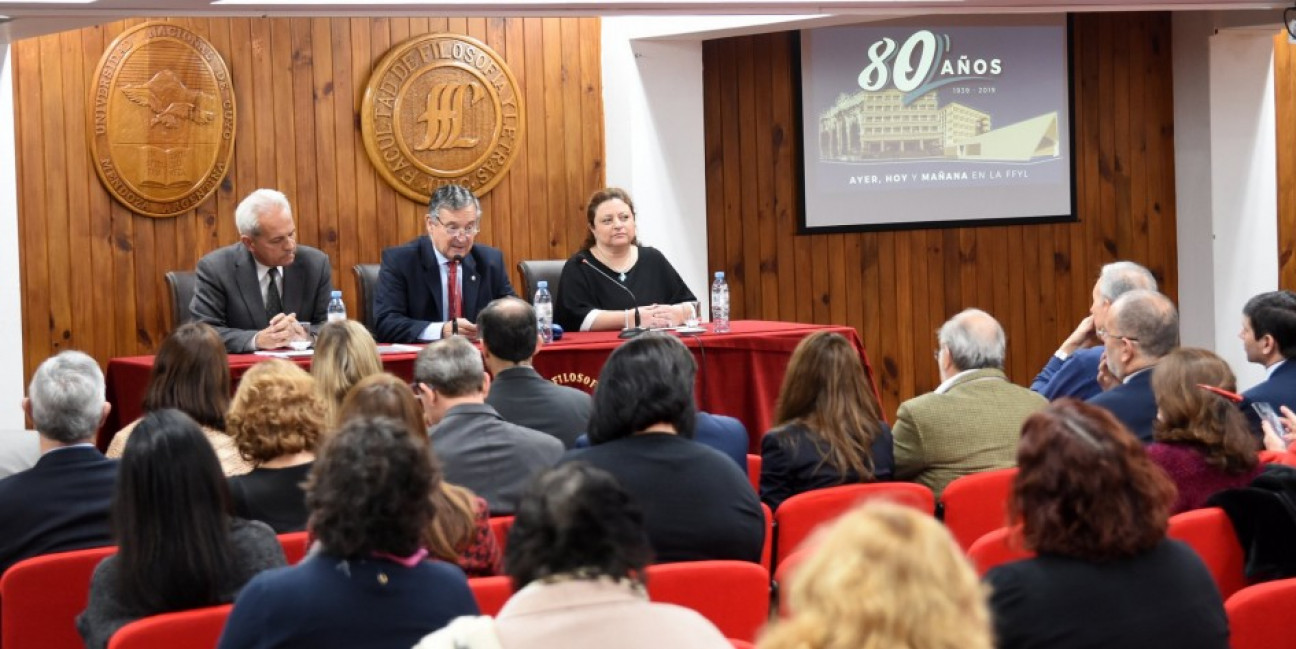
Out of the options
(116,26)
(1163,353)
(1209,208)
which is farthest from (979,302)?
(116,26)

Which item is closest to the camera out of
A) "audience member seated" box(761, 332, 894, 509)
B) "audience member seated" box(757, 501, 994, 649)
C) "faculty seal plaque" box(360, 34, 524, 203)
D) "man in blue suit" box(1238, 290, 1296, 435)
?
"audience member seated" box(757, 501, 994, 649)

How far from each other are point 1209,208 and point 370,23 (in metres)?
4.51

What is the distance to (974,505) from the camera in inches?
142

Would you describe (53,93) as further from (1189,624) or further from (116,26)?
(1189,624)

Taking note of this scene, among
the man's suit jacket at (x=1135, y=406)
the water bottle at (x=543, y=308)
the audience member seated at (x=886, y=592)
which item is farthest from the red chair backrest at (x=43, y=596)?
the water bottle at (x=543, y=308)

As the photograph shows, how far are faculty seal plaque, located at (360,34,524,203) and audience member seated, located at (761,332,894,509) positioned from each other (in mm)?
3534

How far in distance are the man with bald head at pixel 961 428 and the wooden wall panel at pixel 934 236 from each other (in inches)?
146

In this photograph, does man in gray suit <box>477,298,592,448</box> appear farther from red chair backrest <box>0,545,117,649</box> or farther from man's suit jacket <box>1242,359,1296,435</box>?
man's suit jacket <box>1242,359,1296,435</box>

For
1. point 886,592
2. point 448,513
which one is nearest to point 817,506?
point 448,513

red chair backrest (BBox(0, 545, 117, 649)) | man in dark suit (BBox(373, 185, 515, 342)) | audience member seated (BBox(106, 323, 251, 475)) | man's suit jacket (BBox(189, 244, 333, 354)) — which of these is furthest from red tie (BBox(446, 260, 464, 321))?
red chair backrest (BBox(0, 545, 117, 649))

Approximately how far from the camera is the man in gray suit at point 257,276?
19.0ft

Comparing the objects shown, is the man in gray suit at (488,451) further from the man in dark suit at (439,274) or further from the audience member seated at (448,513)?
the man in dark suit at (439,274)

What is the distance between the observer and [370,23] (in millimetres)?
6957

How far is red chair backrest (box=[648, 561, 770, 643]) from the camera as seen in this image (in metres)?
2.68
